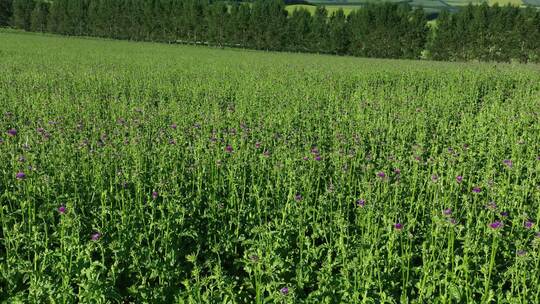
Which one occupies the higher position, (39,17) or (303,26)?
(39,17)

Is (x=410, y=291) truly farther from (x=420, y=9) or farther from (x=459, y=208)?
(x=420, y=9)

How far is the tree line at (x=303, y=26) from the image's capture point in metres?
53.9

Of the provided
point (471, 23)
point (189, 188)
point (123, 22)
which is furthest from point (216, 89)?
point (123, 22)

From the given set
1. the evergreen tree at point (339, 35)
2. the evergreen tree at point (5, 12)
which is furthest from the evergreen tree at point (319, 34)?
the evergreen tree at point (5, 12)

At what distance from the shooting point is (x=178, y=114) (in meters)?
8.30

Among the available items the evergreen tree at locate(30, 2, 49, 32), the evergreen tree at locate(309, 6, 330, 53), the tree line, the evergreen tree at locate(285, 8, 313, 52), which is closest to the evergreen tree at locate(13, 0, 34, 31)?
the tree line

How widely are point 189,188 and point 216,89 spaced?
25.0ft

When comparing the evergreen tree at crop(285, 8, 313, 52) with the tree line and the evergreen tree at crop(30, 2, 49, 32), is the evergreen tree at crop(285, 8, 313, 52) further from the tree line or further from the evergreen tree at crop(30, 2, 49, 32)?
the evergreen tree at crop(30, 2, 49, 32)

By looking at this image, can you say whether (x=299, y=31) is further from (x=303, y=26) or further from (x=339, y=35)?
(x=339, y=35)

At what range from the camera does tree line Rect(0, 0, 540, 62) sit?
177 feet

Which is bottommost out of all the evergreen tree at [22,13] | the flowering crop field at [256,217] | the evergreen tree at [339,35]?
the flowering crop field at [256,217]

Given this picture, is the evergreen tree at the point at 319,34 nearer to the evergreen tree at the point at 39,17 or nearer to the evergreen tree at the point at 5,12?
the evergreen tree at the point at 39,17

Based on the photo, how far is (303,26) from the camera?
62250 millimetres

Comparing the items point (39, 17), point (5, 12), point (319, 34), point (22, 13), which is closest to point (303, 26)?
point (319, 34)
